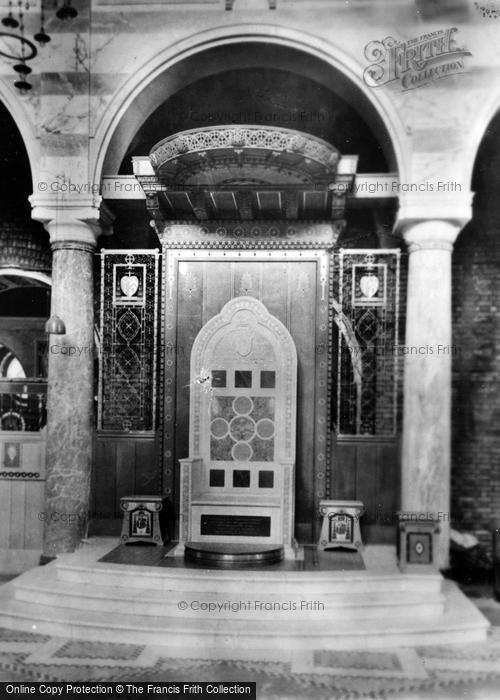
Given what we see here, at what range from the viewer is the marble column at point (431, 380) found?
701 centimetres

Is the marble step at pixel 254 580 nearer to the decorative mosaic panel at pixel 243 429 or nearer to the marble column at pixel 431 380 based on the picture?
the marble column at pixel 431 380

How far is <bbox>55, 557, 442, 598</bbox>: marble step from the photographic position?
6.38 metres

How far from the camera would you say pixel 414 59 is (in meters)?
6.87

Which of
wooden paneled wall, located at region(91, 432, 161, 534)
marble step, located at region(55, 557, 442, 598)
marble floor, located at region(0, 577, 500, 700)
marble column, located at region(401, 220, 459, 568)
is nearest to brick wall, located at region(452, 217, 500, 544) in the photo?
marble column, located at region(401, 220, 459, 568)

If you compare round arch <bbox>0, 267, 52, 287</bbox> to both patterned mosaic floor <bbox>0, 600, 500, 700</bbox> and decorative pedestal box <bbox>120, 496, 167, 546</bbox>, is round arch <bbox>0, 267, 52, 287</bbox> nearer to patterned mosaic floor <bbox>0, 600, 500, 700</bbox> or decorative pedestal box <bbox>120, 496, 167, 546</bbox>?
decorative pedestal box <bbox>120, 496, 167, 546</bbox>

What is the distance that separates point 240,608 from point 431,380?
8.91 feet

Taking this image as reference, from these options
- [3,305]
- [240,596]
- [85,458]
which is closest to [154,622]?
[240,596]

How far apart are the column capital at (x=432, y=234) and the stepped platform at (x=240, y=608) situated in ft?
9.92

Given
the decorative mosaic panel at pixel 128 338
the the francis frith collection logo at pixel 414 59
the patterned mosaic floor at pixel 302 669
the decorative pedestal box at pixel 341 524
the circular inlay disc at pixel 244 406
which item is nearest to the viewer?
the patterned mosaic floor at pixel 302 669

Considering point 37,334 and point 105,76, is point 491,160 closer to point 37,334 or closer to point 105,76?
point 105,76

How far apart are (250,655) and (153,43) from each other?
A: 220 inches

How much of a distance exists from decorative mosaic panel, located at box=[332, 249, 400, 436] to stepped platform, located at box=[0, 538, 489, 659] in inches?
72.8

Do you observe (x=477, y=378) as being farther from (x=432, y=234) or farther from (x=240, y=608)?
(x=240, y=608)

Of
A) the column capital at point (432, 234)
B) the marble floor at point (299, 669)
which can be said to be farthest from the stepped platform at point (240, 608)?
the column capital at point (432, 234)
